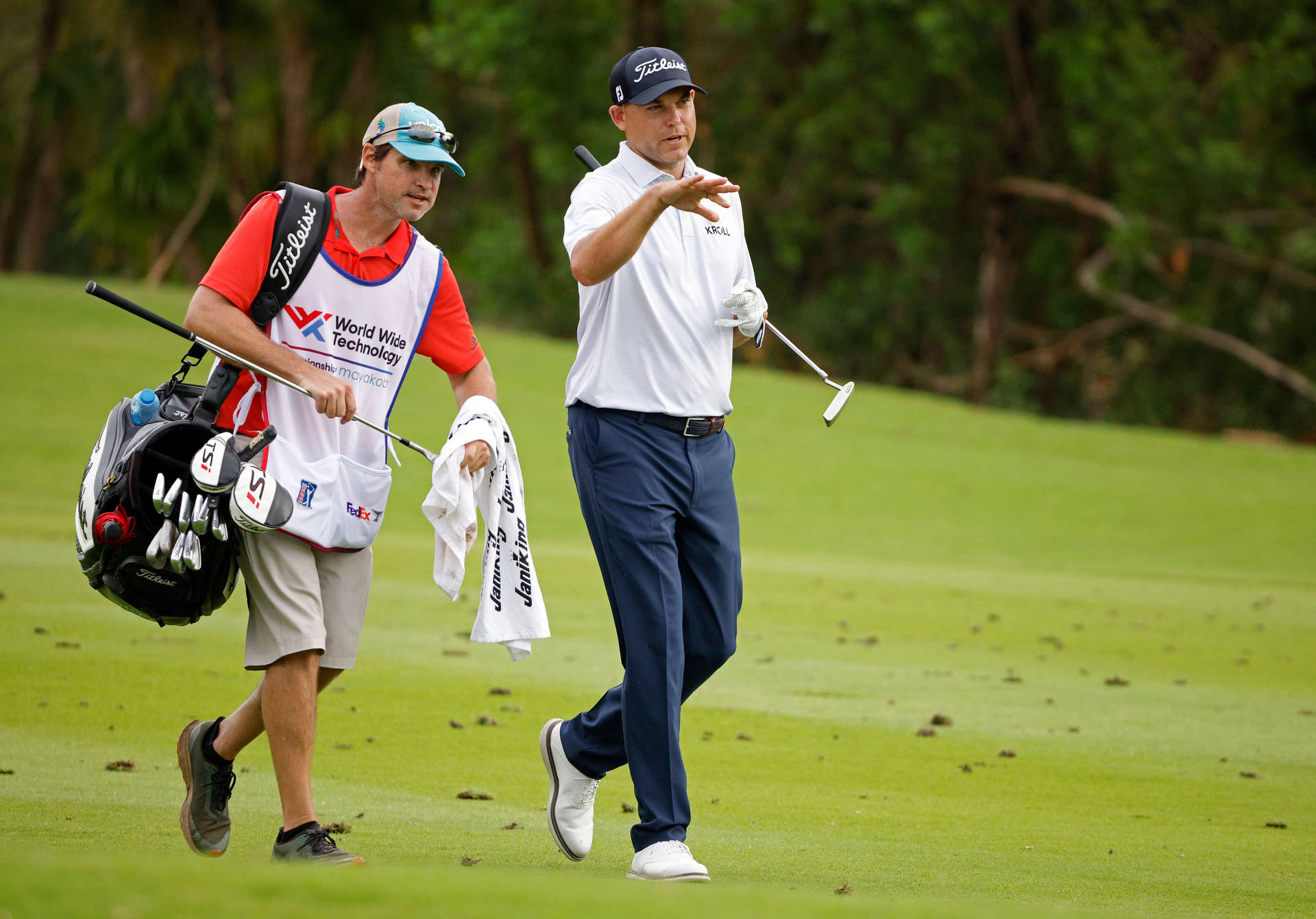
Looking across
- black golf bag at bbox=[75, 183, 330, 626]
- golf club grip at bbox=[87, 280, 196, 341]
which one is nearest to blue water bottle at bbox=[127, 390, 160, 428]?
black golf bag at bbox=[75, 183, 330, 626]

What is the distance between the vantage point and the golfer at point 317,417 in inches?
171

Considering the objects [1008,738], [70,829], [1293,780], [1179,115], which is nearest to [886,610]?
[1008,738]

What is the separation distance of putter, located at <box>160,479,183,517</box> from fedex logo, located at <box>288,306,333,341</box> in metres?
0.60

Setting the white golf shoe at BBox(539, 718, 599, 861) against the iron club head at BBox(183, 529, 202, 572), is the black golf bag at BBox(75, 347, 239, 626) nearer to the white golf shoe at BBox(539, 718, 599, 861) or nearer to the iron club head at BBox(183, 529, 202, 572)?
the iron club head at BBox(183, 529, 202, 572)

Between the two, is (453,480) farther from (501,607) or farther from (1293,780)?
(1293,780)

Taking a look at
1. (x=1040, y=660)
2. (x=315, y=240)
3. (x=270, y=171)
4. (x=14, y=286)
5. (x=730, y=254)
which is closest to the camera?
(x=315, y=240)

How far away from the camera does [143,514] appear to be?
416 cm

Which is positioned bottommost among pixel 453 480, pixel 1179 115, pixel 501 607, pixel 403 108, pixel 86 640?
pixel 86 640

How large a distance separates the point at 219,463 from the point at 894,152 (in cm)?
3081

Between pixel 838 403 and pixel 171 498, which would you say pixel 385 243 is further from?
pixel 838 403

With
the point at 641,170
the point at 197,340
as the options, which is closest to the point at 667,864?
the point at 197,340

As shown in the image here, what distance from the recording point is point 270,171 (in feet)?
111

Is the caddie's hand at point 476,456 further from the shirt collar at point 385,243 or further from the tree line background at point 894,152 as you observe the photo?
the tree line background at point 894,152

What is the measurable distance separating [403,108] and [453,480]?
3.65ft
